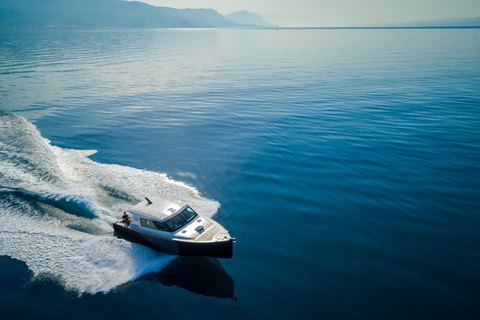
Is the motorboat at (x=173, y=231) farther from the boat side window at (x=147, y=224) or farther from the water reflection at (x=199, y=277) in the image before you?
the water reflection at (x=199, y=277)

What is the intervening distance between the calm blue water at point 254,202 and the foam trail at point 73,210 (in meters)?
0.12

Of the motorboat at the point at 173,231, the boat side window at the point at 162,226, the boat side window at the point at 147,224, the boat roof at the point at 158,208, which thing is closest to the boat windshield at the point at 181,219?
the motorboat at the point at 173,231

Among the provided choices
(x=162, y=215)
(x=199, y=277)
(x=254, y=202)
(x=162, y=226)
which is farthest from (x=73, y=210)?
(x=254, y=202)

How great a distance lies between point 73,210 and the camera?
22188 millimetres

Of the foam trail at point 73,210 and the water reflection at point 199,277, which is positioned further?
the foam trail at point 73,210

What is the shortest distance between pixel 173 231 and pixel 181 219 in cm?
102

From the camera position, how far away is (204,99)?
53.0 m

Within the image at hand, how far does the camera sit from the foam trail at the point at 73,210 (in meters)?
17.5

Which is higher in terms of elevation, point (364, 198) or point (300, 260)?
point (364, 198)

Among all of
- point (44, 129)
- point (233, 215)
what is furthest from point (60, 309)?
point (44, 129)

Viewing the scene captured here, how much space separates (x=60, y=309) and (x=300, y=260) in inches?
545

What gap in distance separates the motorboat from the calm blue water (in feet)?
3.15

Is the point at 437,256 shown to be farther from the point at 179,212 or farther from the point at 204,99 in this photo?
the point at 204,99

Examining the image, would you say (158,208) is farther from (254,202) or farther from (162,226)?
(254,202)
